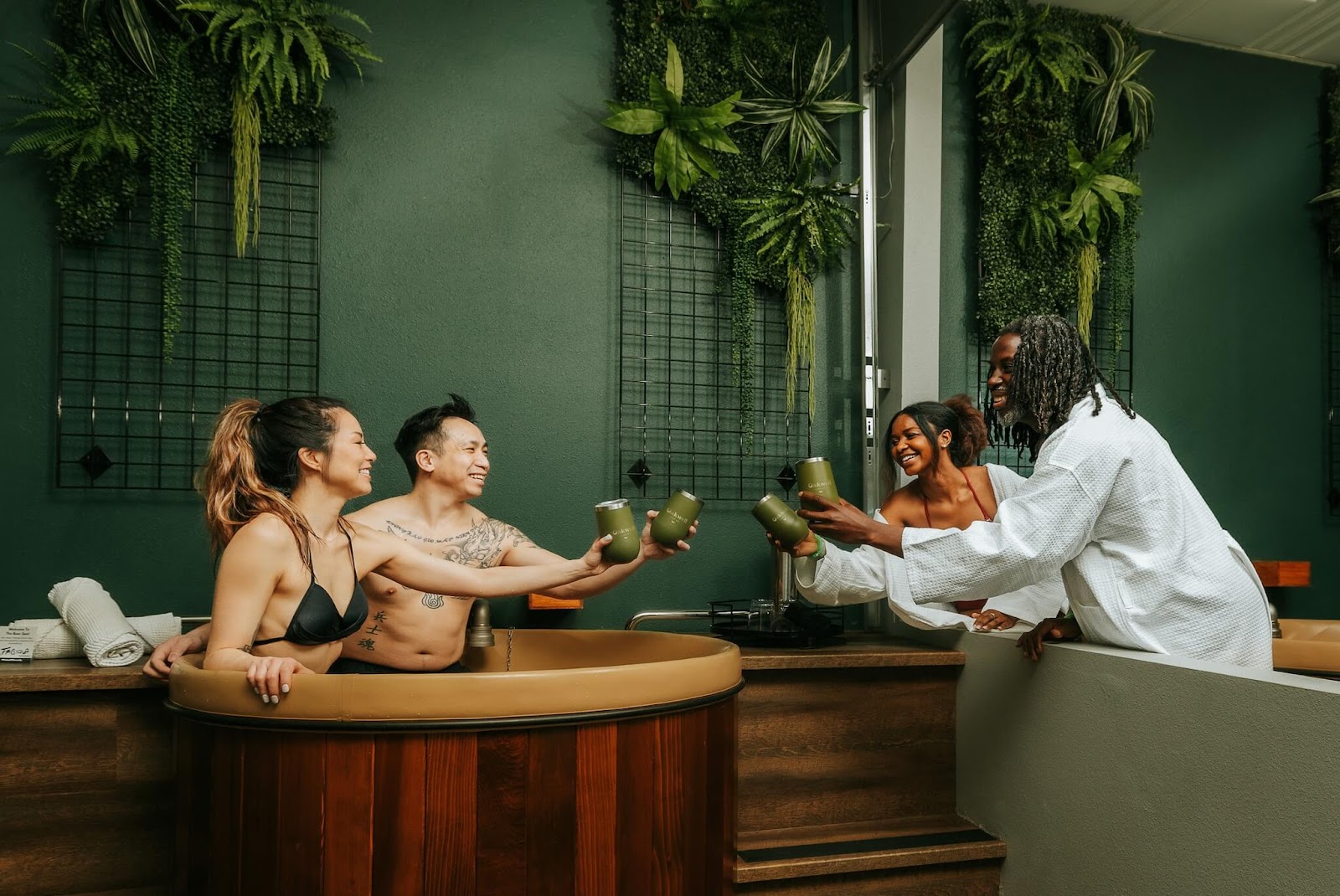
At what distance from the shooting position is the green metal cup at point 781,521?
2.27 metres

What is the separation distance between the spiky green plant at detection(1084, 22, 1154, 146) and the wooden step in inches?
114

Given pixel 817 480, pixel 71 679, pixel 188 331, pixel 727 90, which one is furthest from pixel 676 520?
pixel 727 90

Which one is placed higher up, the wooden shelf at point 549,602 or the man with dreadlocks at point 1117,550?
the man with dreadlocks at point 1117,550

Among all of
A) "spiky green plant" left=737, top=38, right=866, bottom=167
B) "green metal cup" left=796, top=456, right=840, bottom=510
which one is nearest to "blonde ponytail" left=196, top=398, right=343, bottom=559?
"green metal cup" left=796, top=456, right=840, bottom=510

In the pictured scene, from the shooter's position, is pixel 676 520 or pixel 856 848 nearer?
pixel 676 520

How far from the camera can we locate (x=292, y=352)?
10.2 ft

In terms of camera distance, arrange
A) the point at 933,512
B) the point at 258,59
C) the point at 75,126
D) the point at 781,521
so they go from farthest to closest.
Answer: the point at 933,512
the point at 258,59
the point at 75,126
the point at 781,521

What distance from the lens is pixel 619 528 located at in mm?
2062

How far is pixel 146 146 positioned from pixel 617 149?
5.06ft

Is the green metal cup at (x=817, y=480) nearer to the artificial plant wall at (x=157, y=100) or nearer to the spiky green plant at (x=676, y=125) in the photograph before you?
the spiky green plant at (x=676, y=125)

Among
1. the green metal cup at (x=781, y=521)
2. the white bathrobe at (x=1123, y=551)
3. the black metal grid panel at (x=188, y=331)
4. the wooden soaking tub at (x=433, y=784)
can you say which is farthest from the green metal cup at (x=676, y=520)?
the black metal grid panel at (x=188, y=331)

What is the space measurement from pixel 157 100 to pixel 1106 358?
3710 mm

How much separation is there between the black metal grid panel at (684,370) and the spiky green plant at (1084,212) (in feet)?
3.79

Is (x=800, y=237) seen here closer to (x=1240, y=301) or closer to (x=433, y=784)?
(x=1240, y=301)
